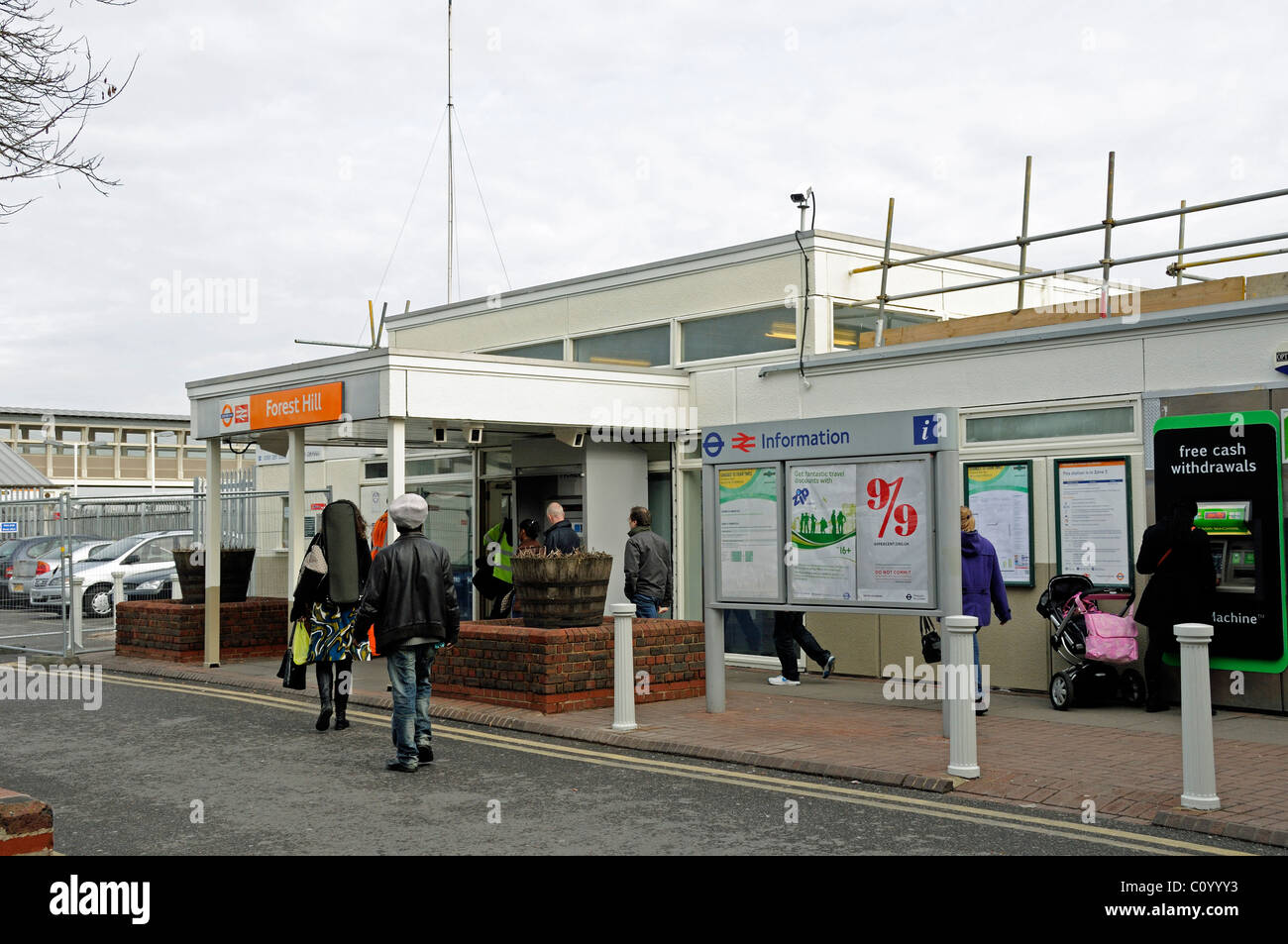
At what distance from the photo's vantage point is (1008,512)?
12391 mm

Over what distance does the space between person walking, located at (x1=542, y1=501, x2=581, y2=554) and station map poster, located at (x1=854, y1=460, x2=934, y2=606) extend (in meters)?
3.40

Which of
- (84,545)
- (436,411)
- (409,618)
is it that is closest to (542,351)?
(436,411)

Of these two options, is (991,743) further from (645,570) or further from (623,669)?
(645,570)

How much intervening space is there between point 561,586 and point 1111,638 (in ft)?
15.6

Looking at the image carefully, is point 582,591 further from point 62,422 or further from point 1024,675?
point 62,422

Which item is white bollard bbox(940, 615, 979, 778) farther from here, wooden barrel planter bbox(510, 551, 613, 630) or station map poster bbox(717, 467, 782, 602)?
wooden barrel planter bbox(510, 551, 613, 630)

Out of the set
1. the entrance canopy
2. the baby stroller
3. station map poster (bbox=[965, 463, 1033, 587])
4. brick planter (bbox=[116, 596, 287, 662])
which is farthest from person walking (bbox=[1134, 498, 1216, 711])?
brick planter (bbox=[116, 596, 287, 662])

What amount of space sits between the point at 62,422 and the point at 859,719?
52.9m

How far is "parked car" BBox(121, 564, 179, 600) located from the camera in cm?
1895

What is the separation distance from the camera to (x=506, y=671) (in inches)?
452

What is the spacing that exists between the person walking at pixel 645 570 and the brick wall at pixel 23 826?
836cm

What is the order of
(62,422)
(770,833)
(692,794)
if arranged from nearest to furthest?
(770,833), (692,794), (62,422)
